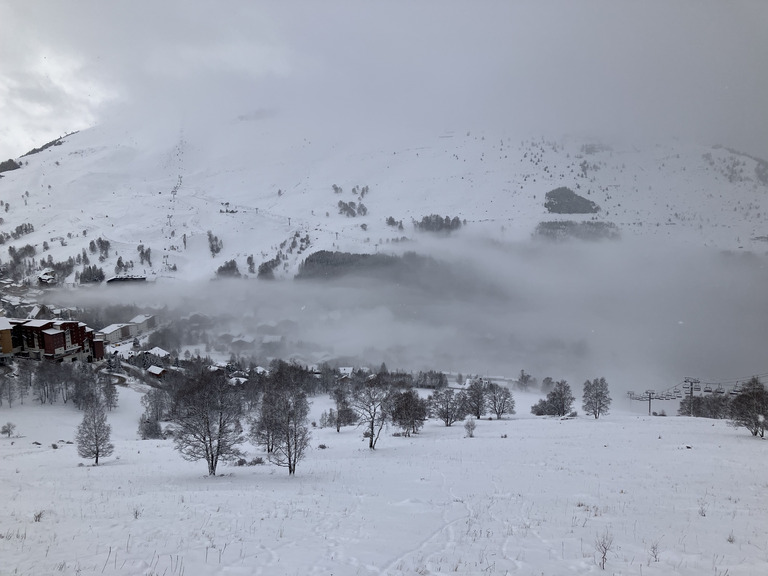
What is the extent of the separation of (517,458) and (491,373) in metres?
159

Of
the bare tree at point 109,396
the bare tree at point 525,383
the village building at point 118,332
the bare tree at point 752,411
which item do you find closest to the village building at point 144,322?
the village building at point 118,332

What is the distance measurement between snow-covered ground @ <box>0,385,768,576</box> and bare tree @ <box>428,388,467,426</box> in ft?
103

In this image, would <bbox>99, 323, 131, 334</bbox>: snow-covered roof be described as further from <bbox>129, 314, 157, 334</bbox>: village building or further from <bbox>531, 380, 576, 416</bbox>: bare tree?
<bbox>531, 380, 576, 416</bbox>: bare tree

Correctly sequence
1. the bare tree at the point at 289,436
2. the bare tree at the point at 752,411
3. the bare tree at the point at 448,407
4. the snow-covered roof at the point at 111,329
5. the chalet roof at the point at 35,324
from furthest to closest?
the snow-covered roof at the point at 111,329
the chalet roof at the point at 35,324
the bare tree at the point at 448,407
the bare tree at the point at 752,411
the bare tree at the point at 289,436

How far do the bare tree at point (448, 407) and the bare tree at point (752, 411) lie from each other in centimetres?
3465

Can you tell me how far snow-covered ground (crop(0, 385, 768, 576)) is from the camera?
30.9 feet

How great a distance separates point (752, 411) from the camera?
114ft

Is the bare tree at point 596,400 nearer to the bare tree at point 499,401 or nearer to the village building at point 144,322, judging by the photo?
the bare tree at point 499,401

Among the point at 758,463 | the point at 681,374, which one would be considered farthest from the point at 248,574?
the point at 681,374

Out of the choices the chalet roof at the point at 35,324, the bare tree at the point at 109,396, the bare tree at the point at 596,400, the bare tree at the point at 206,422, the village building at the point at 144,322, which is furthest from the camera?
the village building at the point at 144,322

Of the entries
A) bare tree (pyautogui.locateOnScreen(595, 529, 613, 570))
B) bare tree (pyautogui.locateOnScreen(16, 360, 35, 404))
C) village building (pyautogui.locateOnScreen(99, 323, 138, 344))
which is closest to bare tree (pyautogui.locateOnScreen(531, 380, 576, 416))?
bare tree (pyautogui.locateOnScreen(595, 529, 613, 570))

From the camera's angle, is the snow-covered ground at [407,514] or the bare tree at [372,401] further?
the bare tree at [372,401]

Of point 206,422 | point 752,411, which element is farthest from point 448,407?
point 206,422

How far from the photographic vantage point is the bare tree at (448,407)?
6273 cm
